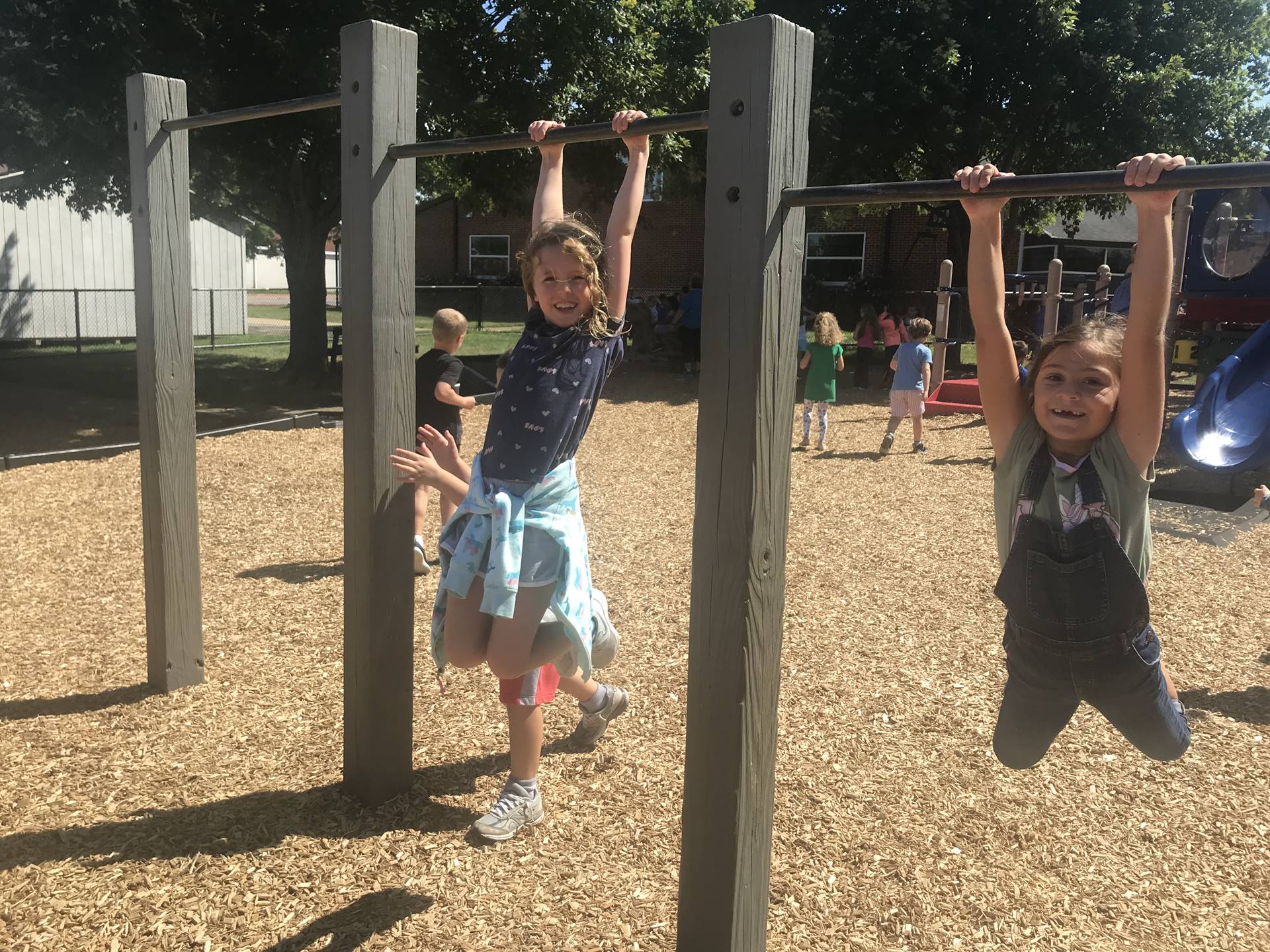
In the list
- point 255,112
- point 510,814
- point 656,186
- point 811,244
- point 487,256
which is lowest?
point 510,814

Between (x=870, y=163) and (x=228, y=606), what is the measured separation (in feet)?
54.1

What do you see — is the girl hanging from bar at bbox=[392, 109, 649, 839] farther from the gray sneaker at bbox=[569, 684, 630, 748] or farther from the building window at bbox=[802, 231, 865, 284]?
the building window at bbox=[802, 231, 865, 284]

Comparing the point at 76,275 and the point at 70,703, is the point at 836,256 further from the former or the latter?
the point at 70,703

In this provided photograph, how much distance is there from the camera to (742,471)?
7.38 feet

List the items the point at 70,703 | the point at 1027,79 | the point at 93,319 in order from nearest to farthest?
1. the point at 70,703
2. the point at 1027,79
3. the point at 93,319

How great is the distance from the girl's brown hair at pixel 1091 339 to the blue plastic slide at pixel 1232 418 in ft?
16.9

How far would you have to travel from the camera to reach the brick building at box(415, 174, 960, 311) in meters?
30.0

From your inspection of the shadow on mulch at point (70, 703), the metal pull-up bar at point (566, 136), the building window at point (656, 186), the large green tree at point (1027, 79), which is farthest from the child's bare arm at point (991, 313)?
the building window at point (656, 186)

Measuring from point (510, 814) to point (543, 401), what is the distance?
1318 millimetres

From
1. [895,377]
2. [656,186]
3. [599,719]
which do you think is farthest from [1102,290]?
[656,186]

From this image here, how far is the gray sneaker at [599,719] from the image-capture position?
3.96m

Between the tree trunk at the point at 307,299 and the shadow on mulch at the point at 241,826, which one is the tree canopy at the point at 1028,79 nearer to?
the tree trunk at the point at 307,299

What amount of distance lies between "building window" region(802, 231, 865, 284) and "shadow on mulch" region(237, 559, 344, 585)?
26.1 metres

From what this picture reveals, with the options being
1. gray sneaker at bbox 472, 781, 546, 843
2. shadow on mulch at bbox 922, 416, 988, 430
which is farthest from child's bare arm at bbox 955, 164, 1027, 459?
shadow on mulch at bbox 922, 416, 988, 430
